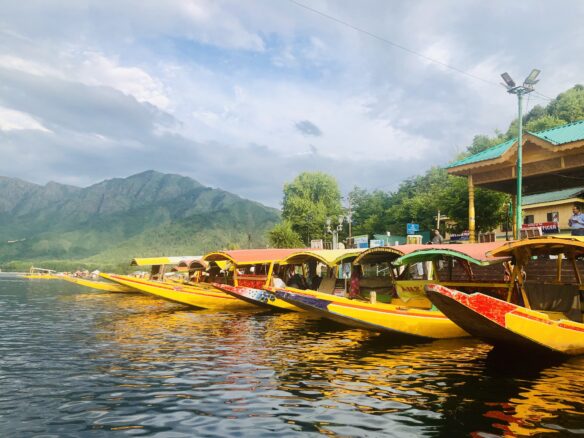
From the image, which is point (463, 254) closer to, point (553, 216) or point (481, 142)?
point (553, 216)

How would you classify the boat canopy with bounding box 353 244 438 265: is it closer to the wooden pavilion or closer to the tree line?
the wooden pavilion

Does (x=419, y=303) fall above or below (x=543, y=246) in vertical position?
below

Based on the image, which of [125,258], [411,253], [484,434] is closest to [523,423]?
[484,434]

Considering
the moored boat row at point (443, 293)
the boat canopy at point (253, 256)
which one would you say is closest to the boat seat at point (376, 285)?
the moored boat row at point (443, 293)

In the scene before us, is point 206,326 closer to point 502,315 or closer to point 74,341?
point 74,341

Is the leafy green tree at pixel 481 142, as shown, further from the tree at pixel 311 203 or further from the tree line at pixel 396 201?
the tree at pixel 311 203

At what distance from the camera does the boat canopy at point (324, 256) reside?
17.4m

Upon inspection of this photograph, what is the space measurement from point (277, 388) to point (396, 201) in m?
58.9

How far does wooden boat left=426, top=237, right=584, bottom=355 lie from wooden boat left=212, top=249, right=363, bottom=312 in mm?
6659

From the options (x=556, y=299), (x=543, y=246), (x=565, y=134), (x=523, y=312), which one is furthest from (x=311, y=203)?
(x=523, y=312)

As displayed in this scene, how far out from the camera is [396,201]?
64688 mm

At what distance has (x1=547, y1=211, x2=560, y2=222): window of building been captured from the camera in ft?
121

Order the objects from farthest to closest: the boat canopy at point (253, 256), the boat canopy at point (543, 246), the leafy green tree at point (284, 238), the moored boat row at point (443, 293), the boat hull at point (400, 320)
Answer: the leafy green tree at point (284, 238) → the boat canopy at point (253, 256) → the boat hull at point (400, 320) → the boat canopy at point (543, 246) → the moored boat row at point (443, 293)

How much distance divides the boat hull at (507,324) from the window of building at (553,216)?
31.1 meters
